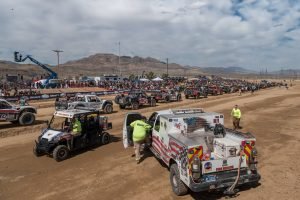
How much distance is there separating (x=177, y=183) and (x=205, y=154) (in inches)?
43.1

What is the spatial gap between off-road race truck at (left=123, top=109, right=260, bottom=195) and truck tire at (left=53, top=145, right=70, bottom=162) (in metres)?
3.94

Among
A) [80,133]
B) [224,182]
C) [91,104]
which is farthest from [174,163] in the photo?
[91,104]

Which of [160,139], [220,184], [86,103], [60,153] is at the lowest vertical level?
[60,153]

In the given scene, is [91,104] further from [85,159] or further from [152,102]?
[85,159]

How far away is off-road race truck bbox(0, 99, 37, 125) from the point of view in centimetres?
1615

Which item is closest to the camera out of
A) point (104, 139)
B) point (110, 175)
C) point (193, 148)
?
point (193, 148)

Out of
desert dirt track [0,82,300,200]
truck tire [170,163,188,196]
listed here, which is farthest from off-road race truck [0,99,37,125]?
truck tire [170,163,188,196]

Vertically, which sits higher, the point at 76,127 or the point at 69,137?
the point at 76,127

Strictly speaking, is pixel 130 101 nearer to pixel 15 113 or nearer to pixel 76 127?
pixel 15 113

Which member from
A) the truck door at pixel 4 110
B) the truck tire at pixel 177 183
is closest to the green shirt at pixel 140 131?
the truck tire at pixel 177 183

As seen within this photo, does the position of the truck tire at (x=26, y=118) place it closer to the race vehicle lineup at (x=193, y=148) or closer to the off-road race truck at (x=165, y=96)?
the race vehicle lineup at (x=193, y=148)

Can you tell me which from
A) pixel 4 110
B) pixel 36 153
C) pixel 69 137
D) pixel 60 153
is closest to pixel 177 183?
pixel 60 153

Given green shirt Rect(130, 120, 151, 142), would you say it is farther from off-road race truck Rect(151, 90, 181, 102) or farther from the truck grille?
off-road race truck Rect(151, 90, 181, 102)

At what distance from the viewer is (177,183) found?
7047 mm
